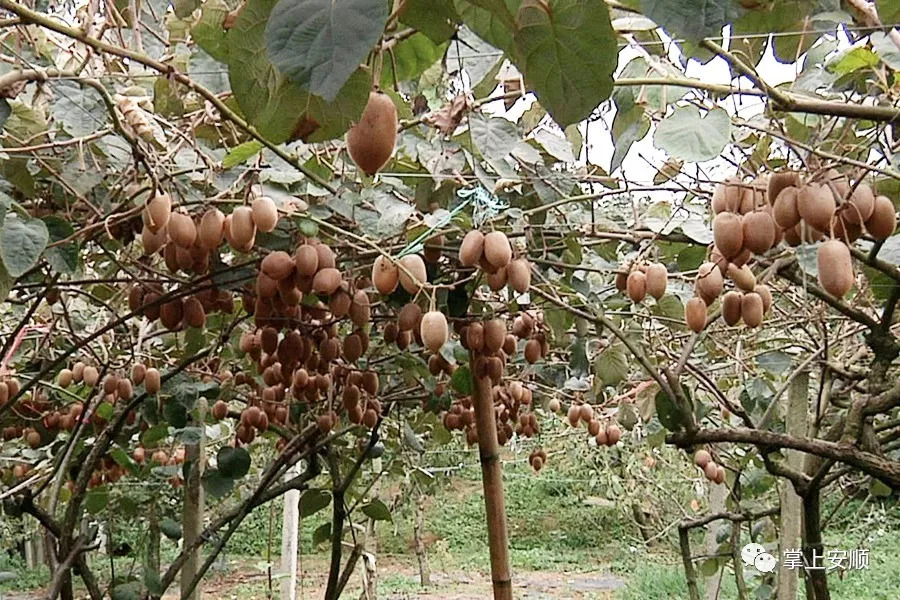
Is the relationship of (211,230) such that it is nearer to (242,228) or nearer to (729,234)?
(242,228)

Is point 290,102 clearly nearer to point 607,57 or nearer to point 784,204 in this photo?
point 607,57

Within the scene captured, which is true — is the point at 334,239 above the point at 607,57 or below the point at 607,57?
above

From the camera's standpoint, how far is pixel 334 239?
106 cm

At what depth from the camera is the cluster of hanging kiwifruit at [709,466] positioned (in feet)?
7.23

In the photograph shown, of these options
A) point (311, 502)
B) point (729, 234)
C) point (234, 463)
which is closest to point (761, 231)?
point (729, 234)

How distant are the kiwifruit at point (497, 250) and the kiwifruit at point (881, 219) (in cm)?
33

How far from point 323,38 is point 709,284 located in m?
0.62

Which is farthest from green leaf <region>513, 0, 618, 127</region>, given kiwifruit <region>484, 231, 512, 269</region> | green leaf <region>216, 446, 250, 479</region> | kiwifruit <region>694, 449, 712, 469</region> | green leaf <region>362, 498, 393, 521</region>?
kiwifruit <region>694, 449, 712, 469</region>

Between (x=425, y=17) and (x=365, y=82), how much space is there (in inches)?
1.6

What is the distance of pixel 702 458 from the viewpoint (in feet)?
7.36

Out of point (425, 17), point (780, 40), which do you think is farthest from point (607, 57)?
point (780, 40)

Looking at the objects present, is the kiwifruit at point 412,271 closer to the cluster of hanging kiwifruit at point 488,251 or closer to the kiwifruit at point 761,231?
the cluster of hanging kiwifruit at point 488,251

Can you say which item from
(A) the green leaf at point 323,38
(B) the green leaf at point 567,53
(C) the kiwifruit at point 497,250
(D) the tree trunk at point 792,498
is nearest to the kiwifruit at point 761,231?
(C) the kiwifruit at point 497,250

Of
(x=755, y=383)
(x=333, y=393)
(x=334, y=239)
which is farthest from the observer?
(x=755, y=383)
